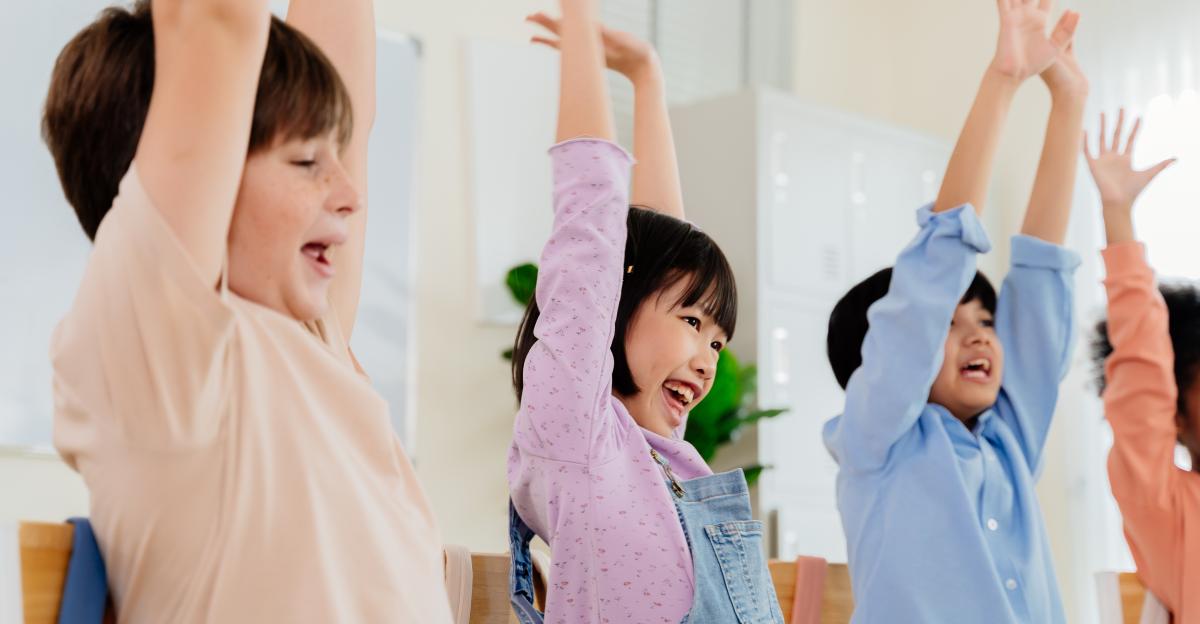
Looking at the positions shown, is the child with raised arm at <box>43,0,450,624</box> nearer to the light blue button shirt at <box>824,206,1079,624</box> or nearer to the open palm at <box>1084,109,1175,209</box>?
the light blue button shirt at <box>824,206,1079,624</box>

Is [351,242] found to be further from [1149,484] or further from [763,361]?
[763,361]

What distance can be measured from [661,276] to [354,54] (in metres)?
0.41

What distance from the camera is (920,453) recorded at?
160 cm

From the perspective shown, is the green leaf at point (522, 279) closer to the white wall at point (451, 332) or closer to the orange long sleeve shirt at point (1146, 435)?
the white wall at point (451, 332)

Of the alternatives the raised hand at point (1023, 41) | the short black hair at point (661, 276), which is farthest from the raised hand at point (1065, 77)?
the short black hair at point (661, 276)

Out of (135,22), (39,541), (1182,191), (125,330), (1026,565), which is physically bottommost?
(1026,565)

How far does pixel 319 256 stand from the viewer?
80 cm

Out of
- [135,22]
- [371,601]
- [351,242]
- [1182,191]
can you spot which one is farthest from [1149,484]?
[1182,191]

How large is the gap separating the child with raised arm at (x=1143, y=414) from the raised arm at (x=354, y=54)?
49.1 inches

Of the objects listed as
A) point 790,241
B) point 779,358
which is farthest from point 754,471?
point 790,241

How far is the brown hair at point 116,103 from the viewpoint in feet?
2.38

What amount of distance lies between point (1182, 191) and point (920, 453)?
3244mm

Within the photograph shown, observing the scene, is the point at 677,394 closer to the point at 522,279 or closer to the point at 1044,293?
the point at 1044,293

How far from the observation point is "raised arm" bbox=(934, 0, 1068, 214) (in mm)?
1623
